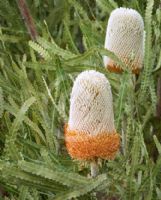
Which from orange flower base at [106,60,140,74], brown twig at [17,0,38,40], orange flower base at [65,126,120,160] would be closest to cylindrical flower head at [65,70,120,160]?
orange flower base at [65,126,120,160]

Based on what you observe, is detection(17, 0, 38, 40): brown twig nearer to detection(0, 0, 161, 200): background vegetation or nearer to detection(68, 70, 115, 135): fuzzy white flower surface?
detection(0, 0, 161, 200): background vegetation

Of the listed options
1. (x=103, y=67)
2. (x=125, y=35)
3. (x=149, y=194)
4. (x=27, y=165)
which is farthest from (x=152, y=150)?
(x=27, y=165)

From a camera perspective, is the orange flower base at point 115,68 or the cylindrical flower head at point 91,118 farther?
the orange flower base at point 115,68

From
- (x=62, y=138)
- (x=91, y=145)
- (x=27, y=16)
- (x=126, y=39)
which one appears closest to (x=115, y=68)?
(x=126, y=39)

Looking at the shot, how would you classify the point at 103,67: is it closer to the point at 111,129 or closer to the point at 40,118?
the point at 40,118

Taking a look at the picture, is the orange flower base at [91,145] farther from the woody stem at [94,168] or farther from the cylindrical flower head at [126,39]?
the cylindrical flower head at [126,39]

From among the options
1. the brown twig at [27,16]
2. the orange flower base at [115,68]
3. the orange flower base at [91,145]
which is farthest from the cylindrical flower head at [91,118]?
the brown twig at [27,16]

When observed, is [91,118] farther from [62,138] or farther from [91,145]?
[62,138]
